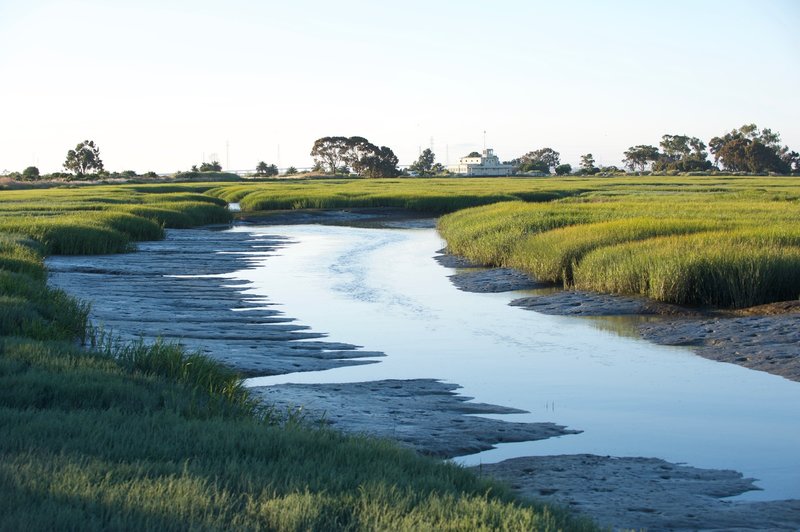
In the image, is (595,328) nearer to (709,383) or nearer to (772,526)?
(709,383)

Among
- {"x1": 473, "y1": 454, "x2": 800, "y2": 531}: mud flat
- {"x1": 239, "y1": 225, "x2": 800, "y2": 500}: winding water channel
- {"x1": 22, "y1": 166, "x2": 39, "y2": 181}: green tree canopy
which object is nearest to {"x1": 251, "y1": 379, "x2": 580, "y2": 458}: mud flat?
{"x1": 239, "y1": 225, "x2": 800, "y2": 500}: winding water channel

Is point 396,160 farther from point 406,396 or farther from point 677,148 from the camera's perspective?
point 406,396

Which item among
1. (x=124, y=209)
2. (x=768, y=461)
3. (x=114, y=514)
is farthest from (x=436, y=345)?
(x=124, y=209)

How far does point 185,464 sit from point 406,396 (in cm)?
508

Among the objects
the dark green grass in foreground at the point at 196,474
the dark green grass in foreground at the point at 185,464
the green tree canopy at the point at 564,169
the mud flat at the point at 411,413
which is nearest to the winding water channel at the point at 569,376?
the mud flat at the point at 411,413

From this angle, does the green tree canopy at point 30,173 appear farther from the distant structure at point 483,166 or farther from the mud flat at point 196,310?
the mud flat at point 196,310

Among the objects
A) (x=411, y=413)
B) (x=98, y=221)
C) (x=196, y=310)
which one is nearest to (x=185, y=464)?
(x=411, y=413)

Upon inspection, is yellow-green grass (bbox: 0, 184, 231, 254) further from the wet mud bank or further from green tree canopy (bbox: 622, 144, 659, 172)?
green tree canopy (bbox: 622, 144, 659, 172)

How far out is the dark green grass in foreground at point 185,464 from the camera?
491 centimetres

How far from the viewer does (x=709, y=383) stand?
11.7 m

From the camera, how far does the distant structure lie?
163500 mm

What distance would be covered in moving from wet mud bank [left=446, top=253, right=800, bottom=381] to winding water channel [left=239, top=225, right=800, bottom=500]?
1.27 feet

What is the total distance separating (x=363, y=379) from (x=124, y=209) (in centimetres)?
2986

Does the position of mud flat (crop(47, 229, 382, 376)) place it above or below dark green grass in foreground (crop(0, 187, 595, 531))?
below
